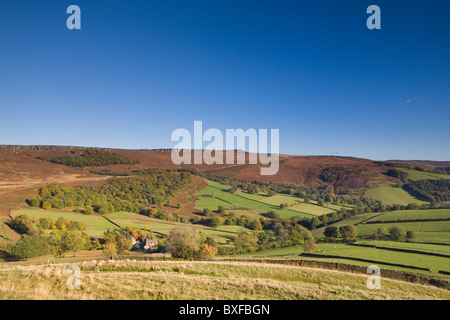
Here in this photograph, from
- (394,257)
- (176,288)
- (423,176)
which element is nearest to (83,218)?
(176,288)

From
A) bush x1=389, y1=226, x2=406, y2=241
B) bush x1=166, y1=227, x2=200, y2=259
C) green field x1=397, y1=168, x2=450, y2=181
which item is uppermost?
green field x1=397, y1=168, x2=450, y2=181

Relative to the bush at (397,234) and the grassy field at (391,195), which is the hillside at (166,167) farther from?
the bush at (397,234)

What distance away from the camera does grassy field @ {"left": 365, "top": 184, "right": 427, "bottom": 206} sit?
4063 inches

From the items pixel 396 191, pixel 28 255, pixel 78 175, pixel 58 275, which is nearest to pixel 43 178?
pixel 78 175

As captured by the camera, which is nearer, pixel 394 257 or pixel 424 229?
pixel 394 257

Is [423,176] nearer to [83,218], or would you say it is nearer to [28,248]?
[83,218]

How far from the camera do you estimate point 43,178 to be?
8781 centimetres

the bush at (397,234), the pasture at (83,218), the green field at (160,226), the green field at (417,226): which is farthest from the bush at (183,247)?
the bush at (397,234)

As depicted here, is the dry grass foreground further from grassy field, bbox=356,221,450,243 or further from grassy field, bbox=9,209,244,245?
grassy field, bbox=9,209,244,245

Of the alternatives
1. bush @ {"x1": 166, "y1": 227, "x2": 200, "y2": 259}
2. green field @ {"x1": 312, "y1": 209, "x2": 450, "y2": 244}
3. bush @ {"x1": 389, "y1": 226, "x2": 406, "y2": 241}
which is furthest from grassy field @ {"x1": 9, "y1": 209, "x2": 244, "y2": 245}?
bush @ {"x1": 389, "y1": 226, "x2": 406, "y2": 241}

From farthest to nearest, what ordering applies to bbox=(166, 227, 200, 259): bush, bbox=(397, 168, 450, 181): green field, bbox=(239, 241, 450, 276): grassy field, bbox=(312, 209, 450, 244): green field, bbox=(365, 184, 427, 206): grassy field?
1. bbox=(397, 168, 450, 181): green field
2. bbox=(365, 184, 427, 206): grassy field
3. bbox=(312, 209, 450, 244): green field
4. bbox=(239, 241, 450, 276): grassy field
5. bbox=(166, 227, 200, 259): bush

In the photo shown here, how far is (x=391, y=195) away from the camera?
109 meters
